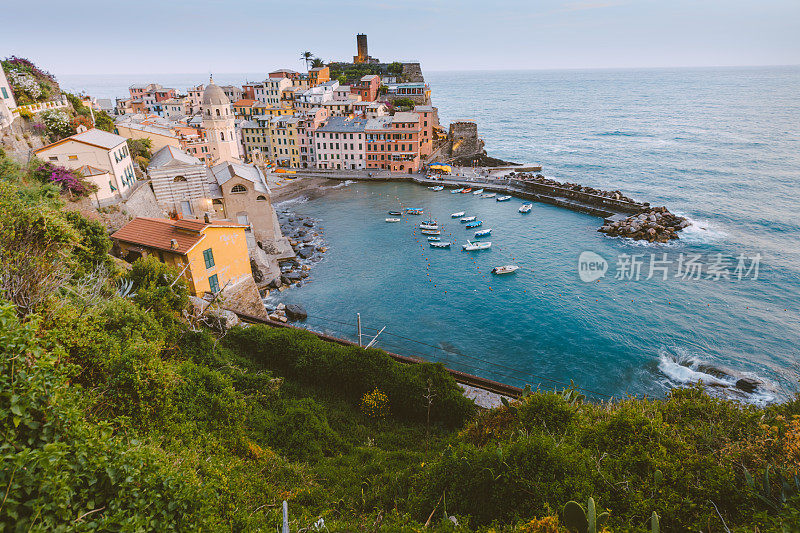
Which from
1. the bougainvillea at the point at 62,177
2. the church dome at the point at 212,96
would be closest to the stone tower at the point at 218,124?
the church dome at the point at 212,96

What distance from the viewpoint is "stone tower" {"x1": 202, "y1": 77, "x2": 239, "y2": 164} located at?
44312mm

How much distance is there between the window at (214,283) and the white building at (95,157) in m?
12.0

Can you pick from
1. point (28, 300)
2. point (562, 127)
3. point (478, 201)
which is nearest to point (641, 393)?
point (28, 300)

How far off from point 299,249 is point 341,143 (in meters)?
35.4

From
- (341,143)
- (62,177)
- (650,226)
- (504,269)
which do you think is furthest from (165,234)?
(341,143)

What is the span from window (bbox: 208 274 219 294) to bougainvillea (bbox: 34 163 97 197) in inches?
450

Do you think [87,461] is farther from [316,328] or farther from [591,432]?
[316,328]

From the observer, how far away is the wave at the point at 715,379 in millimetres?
24438

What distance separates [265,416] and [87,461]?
853cm

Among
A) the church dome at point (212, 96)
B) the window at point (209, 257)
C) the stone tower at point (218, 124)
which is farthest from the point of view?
the stone tower at point (218, 124)

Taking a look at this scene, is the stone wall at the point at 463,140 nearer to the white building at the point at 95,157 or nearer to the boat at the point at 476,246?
the boat at the point at 476,246

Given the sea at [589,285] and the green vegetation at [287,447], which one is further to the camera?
the sea at [589,285]

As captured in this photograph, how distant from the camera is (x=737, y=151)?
269 ft

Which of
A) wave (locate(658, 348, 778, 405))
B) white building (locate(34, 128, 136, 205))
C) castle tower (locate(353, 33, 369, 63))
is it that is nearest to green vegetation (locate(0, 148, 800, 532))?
white building (locate(34, 128, 136, 205))
